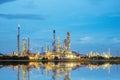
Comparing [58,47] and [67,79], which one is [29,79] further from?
[58,47]

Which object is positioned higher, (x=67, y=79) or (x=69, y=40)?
(x=69, y=40)

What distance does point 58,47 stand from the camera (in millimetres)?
164750

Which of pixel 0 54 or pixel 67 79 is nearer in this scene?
pixel 67 79

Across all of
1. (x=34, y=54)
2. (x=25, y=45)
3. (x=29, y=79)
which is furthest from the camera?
(x=34, y=54)

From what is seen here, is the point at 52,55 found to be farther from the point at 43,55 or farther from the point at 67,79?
the point at 67,79

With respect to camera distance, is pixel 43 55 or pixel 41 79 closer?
pixel 41 79

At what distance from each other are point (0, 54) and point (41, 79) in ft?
514

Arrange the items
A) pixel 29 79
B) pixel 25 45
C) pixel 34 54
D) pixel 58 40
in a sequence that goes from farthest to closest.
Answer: pixel 34 54 → pixel 58 40 → pixel 25 45 → pixel 29 79

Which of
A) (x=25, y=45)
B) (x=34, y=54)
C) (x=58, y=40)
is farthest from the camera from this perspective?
(x=34, y=54)

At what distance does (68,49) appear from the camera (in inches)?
6496

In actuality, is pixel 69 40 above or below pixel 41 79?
above

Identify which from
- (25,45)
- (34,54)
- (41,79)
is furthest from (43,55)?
(41,79)

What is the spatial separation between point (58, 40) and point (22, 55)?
62.6 ft

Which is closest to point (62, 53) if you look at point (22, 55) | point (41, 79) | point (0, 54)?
point (22, 55)
